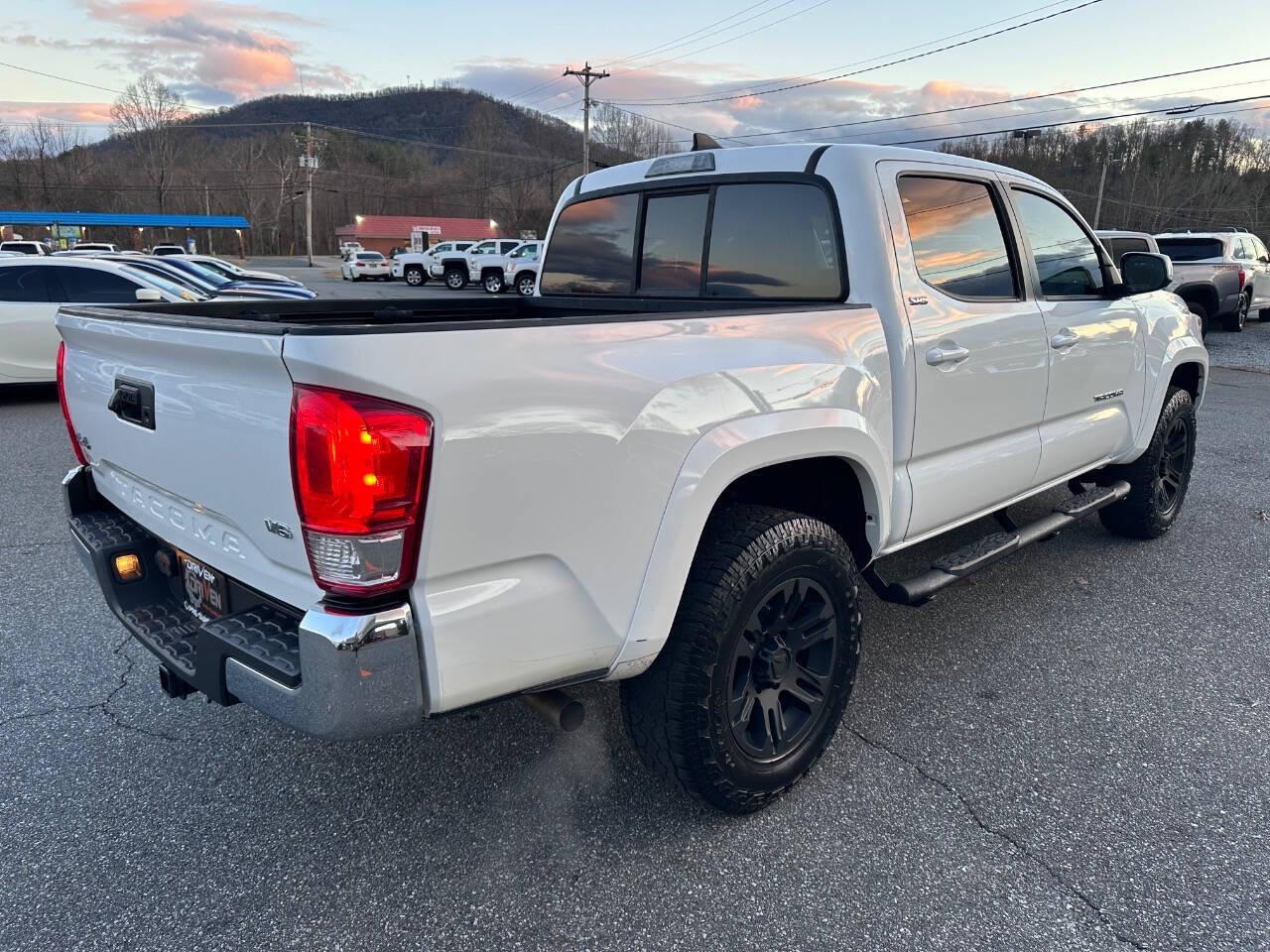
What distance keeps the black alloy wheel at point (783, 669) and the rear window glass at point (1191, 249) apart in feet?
57.8

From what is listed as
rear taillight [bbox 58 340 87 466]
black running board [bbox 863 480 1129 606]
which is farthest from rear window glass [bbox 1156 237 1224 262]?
rear taillight [bbox 58 340 87 466]

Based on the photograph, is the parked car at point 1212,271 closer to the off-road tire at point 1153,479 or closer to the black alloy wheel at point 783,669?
the off-road tire at point 1153,479

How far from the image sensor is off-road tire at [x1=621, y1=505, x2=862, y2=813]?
88.4 inches

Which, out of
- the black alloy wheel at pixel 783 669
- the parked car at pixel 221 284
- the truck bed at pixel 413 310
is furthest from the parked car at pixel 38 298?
the black alloy wheel at pixel 783 669

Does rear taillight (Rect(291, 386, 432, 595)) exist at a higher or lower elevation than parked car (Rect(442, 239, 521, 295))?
lower

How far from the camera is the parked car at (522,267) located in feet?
92.4

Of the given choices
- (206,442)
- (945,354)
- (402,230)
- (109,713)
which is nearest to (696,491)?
(206,442)

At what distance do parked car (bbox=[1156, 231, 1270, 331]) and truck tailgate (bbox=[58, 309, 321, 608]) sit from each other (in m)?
17.3

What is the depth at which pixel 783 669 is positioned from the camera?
2566 millimetres

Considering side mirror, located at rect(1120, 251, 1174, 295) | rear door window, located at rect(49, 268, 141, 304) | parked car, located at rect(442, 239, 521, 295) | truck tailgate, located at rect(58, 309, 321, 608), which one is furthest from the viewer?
parked car, located at rect(442, 239, 521, 295)

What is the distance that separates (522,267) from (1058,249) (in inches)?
1010

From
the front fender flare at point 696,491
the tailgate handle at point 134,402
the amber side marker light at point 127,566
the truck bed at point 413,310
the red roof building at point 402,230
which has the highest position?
the red roof building at point 402,230

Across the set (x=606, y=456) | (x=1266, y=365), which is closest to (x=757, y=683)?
(x=606, y=456)

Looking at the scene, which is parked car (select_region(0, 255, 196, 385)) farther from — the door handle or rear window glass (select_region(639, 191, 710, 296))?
the door handle
